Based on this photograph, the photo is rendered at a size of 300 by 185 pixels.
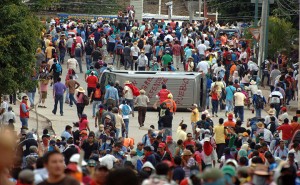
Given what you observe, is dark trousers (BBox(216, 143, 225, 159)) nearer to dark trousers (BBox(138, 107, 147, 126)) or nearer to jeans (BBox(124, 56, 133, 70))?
dark trousers (BBox(138, 107, 147, 126))

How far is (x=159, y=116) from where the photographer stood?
33.2m

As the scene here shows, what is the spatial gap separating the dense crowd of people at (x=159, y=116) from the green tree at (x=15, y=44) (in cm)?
122

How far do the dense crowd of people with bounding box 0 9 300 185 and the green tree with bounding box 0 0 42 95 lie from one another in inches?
47.9

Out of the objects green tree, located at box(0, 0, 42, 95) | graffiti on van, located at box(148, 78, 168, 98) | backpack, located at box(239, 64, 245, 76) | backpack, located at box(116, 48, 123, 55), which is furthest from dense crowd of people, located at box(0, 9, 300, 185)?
graffiti on van, located at box(148, 78, 168, 98)

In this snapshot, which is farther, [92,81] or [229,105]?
[92,81]

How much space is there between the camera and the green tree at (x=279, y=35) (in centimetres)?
5053

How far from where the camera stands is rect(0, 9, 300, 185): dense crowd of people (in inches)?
640

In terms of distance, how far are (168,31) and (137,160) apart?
101 feet

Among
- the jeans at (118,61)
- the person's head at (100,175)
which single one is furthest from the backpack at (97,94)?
the person's head at (100,175)

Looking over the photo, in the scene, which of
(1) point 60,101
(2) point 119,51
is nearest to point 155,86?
(1) point 60,101

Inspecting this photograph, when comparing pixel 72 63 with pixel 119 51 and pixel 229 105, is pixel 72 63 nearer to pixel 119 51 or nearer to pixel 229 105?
pixel 119 51

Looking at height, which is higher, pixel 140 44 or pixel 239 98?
pixel 140 44

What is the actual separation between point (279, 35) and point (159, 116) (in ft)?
60.0

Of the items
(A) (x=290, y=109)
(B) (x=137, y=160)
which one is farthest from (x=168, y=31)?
(B) (x=137, y=160)
